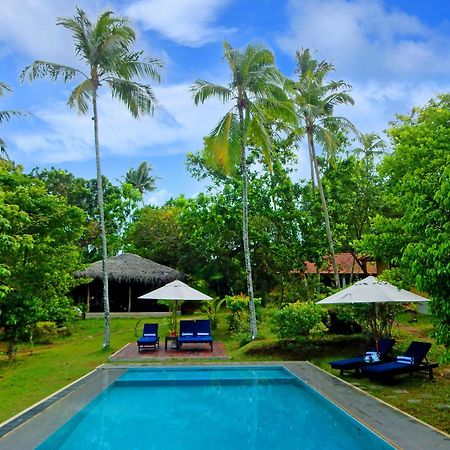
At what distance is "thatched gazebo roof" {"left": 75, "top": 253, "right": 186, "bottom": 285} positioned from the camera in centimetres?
2656

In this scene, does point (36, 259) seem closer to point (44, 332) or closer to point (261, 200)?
point (44, 332)

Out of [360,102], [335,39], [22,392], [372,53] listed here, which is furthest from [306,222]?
[22,392]

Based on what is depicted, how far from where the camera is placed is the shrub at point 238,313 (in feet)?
57.8

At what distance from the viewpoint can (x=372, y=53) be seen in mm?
11266

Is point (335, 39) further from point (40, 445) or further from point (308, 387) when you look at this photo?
point (40, 445)

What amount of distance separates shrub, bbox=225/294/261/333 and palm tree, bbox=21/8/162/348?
190 inches

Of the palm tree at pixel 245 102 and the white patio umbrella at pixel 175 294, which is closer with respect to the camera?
the palm tree at pixel 245 102

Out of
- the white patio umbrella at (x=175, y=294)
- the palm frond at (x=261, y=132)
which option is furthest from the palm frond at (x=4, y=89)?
the white patio umbrella at (x=175, y=294)

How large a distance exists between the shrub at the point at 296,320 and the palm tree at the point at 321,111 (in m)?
4.85

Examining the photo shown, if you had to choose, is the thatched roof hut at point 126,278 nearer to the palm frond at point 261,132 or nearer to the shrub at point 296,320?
the palm frond at point 261,132

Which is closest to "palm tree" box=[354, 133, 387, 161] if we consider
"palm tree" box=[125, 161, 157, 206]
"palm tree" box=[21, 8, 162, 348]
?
"palm tree" box=[21, 8, 162, 348]

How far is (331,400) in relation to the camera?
27.0 ft

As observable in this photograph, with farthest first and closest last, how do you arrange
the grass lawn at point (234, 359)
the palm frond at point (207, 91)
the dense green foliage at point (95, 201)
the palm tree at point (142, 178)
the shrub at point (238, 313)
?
1. the palm tree at point (142, 178)
2. the dense green foliage at point (95, 201)
3. the shrub at point (238, 313)
4. the palm frond at point (207, 91)
5. the grass lawn at point (234, 359)

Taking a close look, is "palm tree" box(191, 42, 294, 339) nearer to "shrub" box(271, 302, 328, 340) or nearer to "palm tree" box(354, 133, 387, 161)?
"shrub" box(271, 302, 328, 340)
